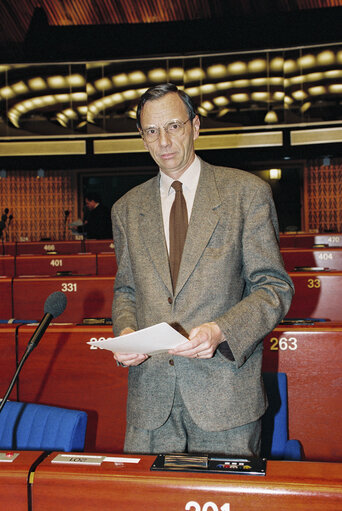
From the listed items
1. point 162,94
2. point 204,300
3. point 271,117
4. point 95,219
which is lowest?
point 204,300

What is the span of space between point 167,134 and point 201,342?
0.55 metres

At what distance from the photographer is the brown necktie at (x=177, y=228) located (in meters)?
1.37

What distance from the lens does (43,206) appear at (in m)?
12.1

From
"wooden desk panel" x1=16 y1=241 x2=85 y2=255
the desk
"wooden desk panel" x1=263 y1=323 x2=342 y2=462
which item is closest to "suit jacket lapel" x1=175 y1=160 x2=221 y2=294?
"wooden desk panel" x1=263 y1=323 x2=342 y2=462

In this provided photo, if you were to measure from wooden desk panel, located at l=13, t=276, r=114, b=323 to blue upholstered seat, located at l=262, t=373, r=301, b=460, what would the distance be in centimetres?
226

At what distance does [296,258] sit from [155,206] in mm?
3626

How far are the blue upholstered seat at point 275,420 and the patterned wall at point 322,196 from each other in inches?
389

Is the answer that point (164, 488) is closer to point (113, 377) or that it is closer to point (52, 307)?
point (52, 307)

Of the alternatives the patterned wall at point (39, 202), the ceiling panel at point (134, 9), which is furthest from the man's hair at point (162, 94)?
the patterned wall at point (39, 202)

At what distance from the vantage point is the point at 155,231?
1.40 meters

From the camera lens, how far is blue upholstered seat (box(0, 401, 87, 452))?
4.45 ft

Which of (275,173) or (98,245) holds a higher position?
(275,173)

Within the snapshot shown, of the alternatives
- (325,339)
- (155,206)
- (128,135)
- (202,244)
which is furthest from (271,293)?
(128,135)

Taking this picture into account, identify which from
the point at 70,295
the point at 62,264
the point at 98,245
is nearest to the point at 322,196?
the point at 98,245
